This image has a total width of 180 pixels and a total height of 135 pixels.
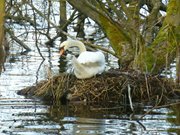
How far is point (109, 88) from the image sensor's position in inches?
723

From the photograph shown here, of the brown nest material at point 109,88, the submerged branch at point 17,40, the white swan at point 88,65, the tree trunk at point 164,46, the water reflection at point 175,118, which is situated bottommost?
the water reflection at point 175,118

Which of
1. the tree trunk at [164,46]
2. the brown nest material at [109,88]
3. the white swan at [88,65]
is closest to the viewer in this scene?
the brown nest material at [109,88]

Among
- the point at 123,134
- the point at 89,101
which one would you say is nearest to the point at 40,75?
the point at 89,101

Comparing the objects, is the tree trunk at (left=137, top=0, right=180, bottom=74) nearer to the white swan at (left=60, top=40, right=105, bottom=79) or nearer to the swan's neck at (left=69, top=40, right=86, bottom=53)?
the white swan at (left=60, top=40, right=105, bottom=79)

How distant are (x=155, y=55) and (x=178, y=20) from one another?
119 centimetres

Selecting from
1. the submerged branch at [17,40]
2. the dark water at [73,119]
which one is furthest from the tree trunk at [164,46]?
the submerged branch at [17,40]

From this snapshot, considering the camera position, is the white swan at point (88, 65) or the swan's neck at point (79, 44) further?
the swan's neck at point (79, 44)

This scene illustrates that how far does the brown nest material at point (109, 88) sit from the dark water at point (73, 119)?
1.42 ft

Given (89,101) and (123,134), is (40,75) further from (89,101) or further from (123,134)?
(123,134)

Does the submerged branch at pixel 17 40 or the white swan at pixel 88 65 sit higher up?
the submerged branch at pixel 17 40

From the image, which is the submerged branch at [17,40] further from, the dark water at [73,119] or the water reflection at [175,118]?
the water reflection at [175,118]

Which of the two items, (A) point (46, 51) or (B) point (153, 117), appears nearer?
(B) point (153, 117)

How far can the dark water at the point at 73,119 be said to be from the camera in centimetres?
1472

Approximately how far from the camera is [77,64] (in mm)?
19344
